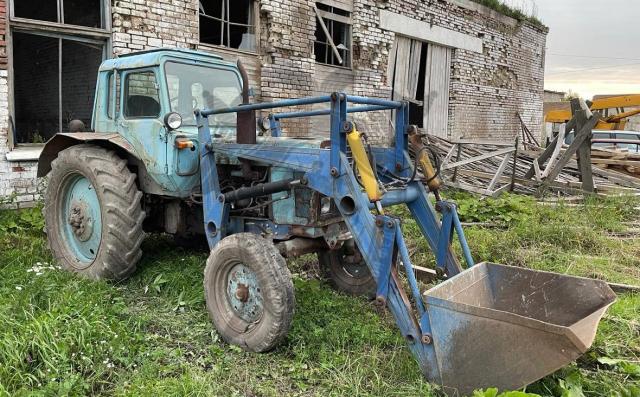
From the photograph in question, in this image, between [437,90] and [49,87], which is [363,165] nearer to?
[49,87]

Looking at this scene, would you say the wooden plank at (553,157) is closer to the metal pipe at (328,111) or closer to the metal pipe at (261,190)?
the metal pipe at (328,111)

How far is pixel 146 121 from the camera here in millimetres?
4406

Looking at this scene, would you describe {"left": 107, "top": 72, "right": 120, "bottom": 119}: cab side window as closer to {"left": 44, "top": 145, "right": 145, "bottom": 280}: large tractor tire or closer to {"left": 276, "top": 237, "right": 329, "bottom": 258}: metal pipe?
{"left": 44, "top": 145, "right": 145, "bottom": 280}: large tractor tire

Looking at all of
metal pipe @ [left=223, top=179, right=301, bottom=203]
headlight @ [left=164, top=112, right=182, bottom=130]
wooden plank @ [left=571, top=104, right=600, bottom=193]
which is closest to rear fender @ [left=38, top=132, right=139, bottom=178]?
headlight @ [left=164, top=112, right=182, bottom=130]

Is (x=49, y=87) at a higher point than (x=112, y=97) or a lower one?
higher

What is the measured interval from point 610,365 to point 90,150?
427cm

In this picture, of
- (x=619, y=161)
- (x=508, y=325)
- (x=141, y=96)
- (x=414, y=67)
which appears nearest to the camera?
(x=508, y=325)

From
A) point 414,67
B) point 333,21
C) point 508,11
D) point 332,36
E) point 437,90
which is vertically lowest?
point 437,90

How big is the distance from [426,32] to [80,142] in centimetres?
1007

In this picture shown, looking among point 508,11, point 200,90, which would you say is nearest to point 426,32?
point 508,11

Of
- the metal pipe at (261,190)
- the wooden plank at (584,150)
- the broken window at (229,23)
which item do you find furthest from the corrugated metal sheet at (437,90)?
the metal pipe at (261,190)

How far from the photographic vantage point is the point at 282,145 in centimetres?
380

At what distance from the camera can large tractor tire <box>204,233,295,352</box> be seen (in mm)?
3359

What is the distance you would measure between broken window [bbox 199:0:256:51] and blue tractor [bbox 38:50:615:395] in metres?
4.28
